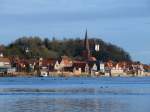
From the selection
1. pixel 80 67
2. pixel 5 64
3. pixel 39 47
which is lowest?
pixel 80 67

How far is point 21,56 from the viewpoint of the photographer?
7539 inches

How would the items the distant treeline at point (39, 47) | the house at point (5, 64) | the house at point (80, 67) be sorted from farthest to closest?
the house at point (80, 67)
the distant treeline at point (39, 47)
the house at point (5, 64)

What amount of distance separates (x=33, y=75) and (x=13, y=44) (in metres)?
11.5

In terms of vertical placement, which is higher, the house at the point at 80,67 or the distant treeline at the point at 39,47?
the distant treeline at the point at 39,47

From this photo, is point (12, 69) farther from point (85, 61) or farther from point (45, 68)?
point (85, 61)

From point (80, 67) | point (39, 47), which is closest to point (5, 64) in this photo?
point (39, 47)

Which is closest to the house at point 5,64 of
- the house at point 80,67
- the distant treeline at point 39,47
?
the distant treeline at point 39,47

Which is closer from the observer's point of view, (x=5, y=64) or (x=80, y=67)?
(x=5, y=64)

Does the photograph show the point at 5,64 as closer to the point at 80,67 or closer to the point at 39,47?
the point at 39,47

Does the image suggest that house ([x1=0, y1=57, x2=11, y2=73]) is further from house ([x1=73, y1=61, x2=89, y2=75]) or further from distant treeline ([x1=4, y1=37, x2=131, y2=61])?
house ([x1=73, y1=61, x2=89, y2=75])

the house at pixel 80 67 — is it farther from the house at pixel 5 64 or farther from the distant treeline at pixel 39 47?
the house at pixel 5 64

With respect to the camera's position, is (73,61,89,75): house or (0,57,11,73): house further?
(73,61,89,75): house

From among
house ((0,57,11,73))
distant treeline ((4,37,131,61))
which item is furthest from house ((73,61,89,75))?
house ((0,57,11,73))

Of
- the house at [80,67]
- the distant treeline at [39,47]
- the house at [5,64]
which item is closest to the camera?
the house at [5,64]
